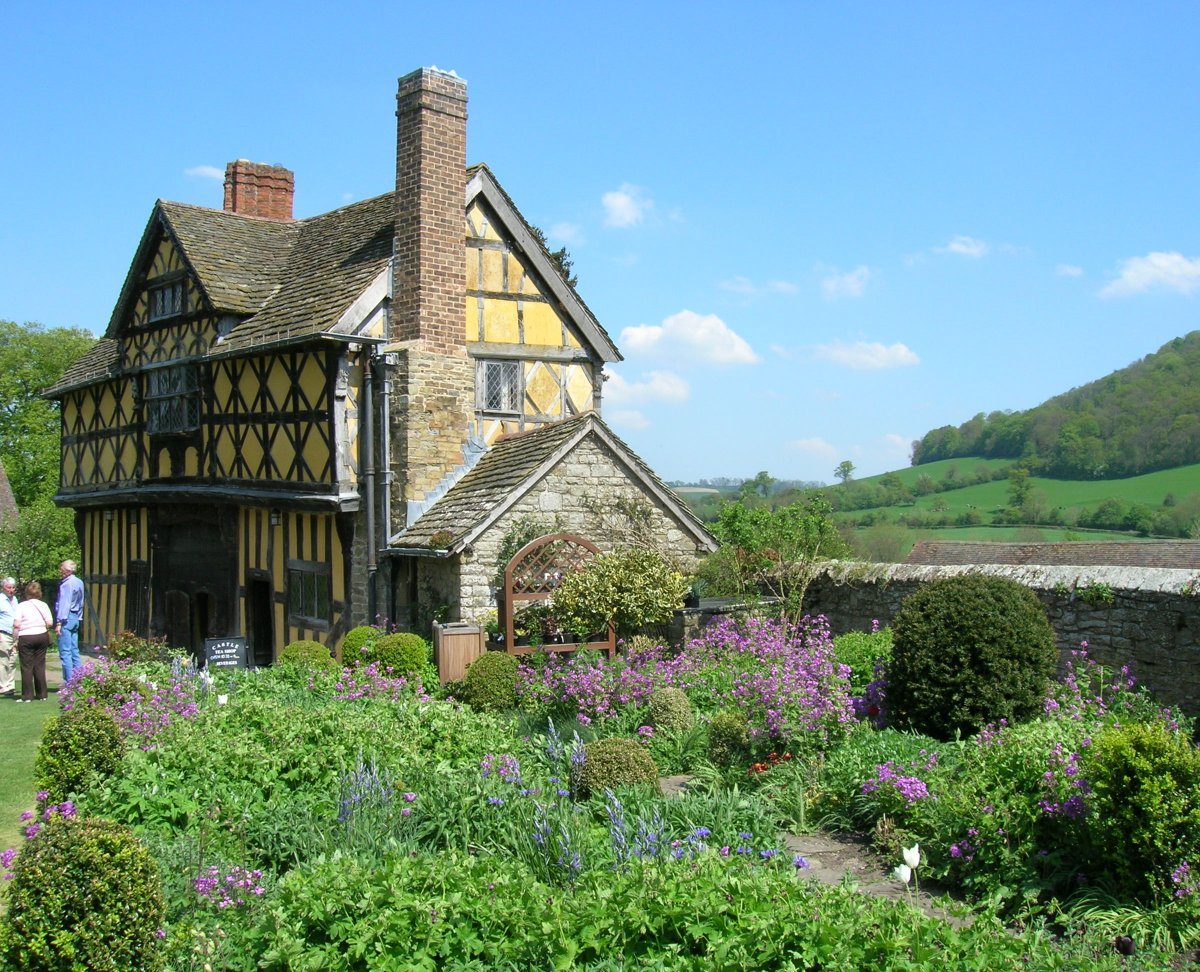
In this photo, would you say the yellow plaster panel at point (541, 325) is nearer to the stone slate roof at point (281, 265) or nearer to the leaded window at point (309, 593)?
the stone slate roof at point (281, 265)

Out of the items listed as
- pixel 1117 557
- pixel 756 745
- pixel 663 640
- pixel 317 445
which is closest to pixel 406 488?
pixel 317 445

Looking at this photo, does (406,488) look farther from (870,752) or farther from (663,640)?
(870,752)

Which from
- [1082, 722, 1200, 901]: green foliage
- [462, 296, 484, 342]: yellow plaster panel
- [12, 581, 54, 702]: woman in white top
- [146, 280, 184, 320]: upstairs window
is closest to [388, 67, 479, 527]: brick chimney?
[462, 296, 484, 342]: yellow plaster panel

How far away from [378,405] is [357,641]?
3637 mm

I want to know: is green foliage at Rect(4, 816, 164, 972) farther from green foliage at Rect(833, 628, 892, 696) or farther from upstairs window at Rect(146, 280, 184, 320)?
upstairs window at Rect(146, 280, 184, 320)

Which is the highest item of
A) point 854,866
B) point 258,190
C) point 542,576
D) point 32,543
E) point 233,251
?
point 258,190

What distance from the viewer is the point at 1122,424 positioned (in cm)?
5812

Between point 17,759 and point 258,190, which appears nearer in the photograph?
point 17,759

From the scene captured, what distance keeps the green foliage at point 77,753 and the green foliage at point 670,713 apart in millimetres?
4611

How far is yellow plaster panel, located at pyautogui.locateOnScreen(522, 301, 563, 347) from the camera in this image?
17.5m

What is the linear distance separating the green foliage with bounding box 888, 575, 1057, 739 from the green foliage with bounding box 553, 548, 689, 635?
479cm

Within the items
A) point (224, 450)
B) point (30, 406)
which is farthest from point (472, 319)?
point (30, 406)

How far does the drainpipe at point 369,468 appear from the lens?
52.6 ft

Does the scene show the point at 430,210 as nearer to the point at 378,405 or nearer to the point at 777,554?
the point at 378,405
